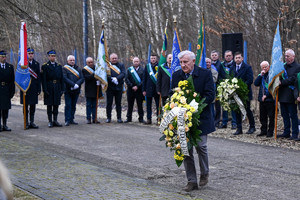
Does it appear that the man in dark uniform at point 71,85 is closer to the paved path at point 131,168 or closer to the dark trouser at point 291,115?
the paved path at point 131,168

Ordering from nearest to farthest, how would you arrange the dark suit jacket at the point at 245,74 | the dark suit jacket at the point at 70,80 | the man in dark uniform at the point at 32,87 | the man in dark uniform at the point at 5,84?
the dark suit jacket at the point at 245,74 → the man in dark uniform at the point at 5,84 → the man in dark uniform at the point at 32,87 → the dark suit jacket at the point at 70,80

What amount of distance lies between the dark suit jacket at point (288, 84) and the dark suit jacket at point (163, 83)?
361 cm

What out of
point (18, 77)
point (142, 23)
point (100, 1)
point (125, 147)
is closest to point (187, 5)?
point (142, 23)

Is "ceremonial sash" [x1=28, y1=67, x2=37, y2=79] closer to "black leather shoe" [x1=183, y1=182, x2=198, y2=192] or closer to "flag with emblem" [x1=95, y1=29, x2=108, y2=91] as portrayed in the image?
"flag with emblem" [x1=95, y1=29, x2=108, y2=91]

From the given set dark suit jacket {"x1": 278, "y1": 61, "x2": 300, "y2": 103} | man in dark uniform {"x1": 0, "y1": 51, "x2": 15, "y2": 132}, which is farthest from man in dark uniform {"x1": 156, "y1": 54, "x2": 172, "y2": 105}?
man in dark uniform {"x1": 0, "y1": 51, "x2": 15, "y2": 132}

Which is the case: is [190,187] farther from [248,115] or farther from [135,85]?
[135,85]

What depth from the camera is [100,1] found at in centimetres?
2903

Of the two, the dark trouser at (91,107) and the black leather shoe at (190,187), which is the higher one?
the dark trouser at (91,107)

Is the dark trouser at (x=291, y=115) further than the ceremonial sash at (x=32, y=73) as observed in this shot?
No

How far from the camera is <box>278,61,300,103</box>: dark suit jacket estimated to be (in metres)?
12.5

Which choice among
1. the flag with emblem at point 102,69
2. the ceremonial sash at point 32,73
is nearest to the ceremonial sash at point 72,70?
the flag with emblem at point 102,69

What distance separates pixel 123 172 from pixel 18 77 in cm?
734

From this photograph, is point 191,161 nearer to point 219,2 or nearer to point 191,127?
point 191,127

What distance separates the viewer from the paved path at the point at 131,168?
7359mm
